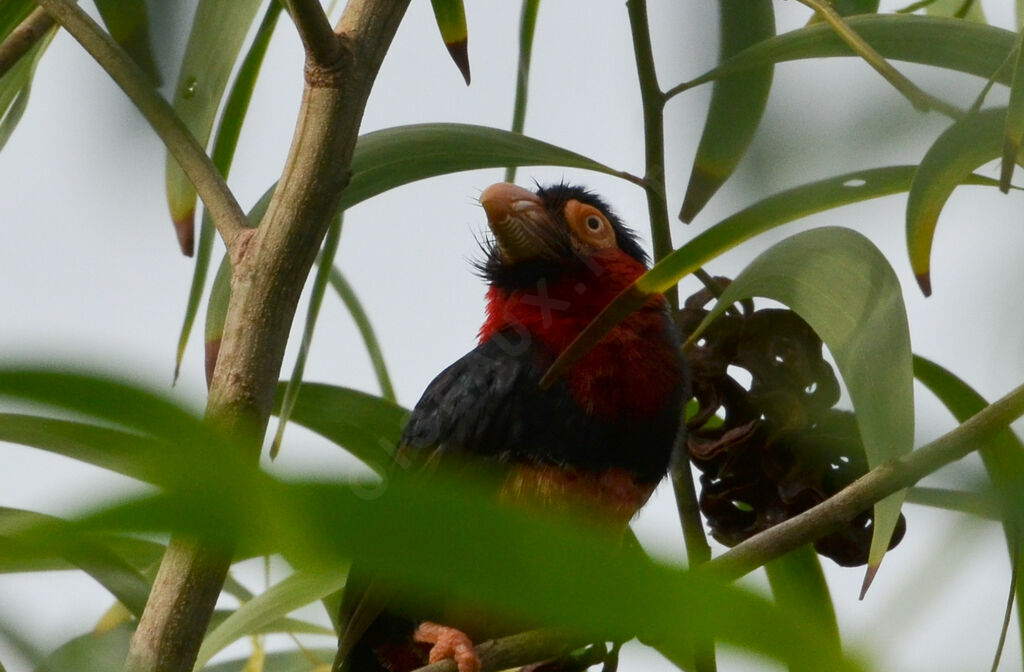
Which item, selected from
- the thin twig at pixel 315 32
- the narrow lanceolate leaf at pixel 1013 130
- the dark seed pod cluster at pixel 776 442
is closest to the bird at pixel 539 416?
the dark seed pod cluster at pixel 776 442

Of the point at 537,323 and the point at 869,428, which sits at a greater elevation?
the point at 537,323

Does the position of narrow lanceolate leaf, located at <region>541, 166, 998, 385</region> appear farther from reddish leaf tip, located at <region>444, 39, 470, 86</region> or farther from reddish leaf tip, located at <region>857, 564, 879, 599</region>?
reddish leaf tip, located at <region>444, 39, 470, 86</region>

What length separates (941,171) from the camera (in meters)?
1.26

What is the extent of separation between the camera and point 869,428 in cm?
122

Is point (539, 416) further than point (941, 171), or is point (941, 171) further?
point (539, 416)

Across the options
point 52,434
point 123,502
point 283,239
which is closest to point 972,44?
point 283,239

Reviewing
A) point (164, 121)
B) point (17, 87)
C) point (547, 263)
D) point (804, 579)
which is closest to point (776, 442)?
point (804, 579)

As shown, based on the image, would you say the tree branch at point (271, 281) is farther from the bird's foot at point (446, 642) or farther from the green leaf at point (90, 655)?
the bird's foot at point (446, 642)

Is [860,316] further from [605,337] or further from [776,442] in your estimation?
[605,337]

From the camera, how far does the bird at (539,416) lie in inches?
81.4

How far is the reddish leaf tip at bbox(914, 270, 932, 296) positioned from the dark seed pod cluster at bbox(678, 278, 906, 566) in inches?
22.6

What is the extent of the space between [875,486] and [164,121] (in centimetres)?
94

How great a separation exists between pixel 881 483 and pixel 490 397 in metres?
1.03

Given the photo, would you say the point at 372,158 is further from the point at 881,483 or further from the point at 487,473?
the point at 881,483
